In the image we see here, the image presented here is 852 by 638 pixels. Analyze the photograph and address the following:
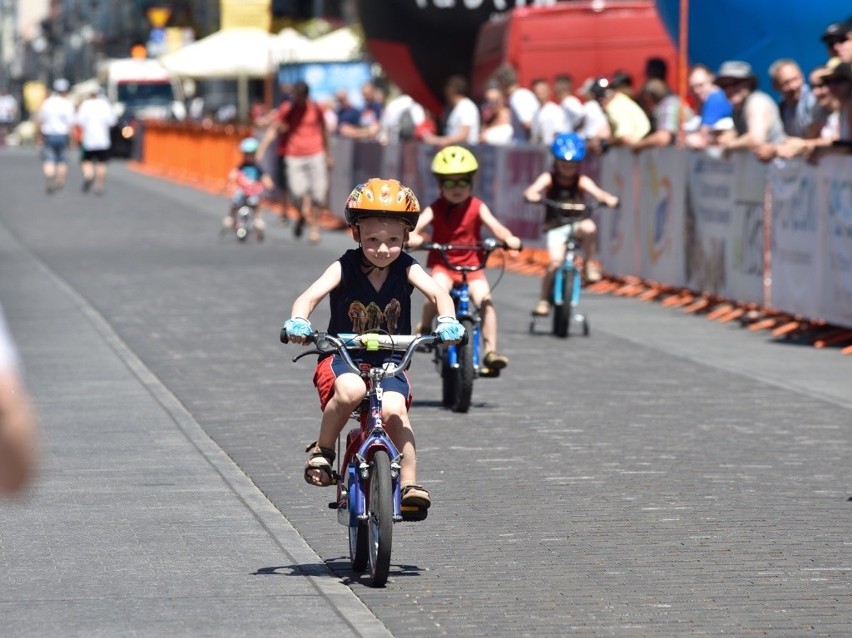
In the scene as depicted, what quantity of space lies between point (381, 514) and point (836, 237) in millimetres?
8597

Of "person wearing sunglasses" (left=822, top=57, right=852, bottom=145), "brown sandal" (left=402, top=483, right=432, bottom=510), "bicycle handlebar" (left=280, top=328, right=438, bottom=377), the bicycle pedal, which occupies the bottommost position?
the bicycle pedal

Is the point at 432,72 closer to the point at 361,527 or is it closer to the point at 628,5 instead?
the point at 628,5

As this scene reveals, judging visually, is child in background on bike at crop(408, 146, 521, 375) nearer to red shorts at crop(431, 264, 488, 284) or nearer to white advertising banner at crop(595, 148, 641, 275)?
red shorts at crop(431, 264, 488, 284)

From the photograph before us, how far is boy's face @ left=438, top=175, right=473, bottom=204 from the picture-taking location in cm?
1129

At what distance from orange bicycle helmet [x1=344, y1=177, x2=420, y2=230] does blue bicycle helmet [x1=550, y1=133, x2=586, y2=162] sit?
8.40m

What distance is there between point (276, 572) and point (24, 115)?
123666 mm

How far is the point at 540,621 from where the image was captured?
20.2 feet

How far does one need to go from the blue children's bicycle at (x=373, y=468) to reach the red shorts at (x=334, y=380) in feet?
0.20

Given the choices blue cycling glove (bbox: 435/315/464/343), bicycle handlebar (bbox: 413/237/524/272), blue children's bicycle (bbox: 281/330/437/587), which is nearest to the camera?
blue children's bicycle (bbox: 281/330/437/587)

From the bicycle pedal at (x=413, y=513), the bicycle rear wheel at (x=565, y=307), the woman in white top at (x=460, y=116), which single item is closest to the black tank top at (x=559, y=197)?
the bicycle rear wheel at (x=565, y=307)

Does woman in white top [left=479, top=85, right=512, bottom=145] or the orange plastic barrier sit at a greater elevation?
woman in white top [left=479, top=85, right=512, bottom=145]

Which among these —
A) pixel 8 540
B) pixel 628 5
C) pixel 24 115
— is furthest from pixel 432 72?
pixel 24 115

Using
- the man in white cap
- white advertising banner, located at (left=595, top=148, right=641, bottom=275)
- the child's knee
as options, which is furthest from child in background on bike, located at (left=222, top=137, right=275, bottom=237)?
the child's knee

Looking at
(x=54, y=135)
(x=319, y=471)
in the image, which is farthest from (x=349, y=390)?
(x=54, y=135)
